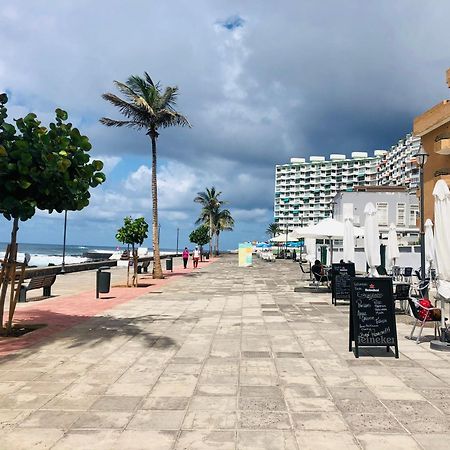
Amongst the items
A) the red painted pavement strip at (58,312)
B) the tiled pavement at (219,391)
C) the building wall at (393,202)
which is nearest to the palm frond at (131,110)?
the red painted pavement strip at (58,312)

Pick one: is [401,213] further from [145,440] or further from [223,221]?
[145,440]

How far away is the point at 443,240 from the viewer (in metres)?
7.49

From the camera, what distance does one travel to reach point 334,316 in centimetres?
1119

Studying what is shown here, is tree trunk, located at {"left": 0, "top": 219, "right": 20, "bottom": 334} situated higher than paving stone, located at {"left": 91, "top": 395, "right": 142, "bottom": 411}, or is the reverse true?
tree trunk, located at {"left": 0, "top": 219, "right": 20, "bottom": 334}

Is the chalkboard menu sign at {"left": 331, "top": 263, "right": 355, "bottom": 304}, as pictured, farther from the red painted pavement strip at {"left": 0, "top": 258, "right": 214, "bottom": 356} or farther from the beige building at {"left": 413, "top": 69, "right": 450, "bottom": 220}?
the beige building at {"left": 413, "top": 69, "right": 450, "bottom": 220}

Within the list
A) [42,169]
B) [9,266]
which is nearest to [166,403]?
[42,169]

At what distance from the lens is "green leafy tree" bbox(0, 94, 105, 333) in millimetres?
7254

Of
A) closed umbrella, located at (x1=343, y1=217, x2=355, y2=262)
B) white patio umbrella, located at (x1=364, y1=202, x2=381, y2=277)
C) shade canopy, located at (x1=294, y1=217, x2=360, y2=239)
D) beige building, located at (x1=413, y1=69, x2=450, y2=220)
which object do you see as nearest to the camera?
white patio umbrella, located at (x1=364, y1=202, x2=381, y2=277)

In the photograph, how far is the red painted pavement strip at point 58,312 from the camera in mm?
7967

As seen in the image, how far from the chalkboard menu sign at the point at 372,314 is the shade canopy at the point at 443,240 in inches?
38.4

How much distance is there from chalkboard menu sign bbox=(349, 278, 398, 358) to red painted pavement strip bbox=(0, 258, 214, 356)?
5.38 metres

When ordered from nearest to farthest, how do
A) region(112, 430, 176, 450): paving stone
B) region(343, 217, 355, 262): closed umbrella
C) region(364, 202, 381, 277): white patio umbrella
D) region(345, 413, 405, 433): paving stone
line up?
region(112, 430, 176, 450): paving stone, region(345, 413, 405, 433): paving stone, region(364, 202, 381, 277): white patio umbrella, region(343, 217, 355, 262): closed umbrella

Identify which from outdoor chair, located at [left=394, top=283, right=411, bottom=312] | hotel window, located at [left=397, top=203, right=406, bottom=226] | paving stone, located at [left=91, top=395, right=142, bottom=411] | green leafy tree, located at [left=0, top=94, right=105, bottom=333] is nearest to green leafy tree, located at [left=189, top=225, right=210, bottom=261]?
hotel window, located at [left=397, top=203, right=406, bottom=226]

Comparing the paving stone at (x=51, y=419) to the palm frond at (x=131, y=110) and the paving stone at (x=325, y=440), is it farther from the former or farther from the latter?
the palm frond at (x=131, y=110)
